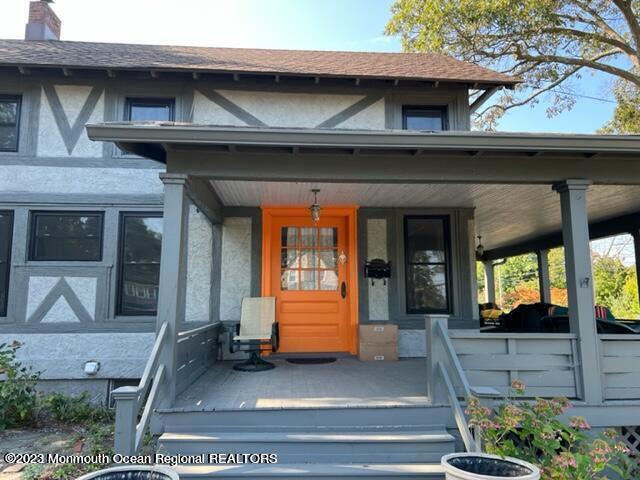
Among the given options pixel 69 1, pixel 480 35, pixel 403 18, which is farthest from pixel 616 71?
pixel 69 1

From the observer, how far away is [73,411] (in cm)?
443

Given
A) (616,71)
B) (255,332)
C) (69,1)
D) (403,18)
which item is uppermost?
(403,18)

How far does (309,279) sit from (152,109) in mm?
3322

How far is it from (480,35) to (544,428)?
10002mm

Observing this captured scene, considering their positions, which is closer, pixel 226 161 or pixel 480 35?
pixel 226 161

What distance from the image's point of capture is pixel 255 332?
5301mm

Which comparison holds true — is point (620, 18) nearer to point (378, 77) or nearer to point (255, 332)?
point (378, 77)

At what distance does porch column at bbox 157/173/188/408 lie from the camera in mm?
3449

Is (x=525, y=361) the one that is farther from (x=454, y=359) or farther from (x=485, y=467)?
(x=485, y=467)

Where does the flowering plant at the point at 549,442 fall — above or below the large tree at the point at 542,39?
below

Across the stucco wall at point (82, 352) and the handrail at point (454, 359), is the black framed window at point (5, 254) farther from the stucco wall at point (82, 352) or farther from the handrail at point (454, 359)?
the handrail at point (454, 359)

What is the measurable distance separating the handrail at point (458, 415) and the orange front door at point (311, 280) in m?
2.61

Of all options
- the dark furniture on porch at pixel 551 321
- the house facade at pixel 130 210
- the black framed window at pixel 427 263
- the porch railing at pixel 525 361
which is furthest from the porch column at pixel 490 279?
the porch railing at pixel 525 361

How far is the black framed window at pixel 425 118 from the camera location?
20.4 feet
